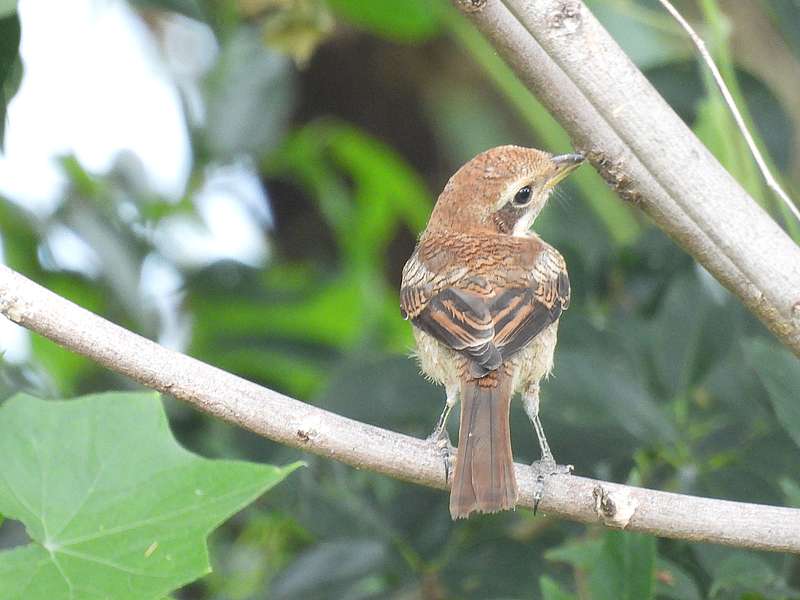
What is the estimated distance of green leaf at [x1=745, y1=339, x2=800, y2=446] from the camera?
3.24 meters

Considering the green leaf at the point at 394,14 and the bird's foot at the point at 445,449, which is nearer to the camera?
the bird's foot at the point at 445,449

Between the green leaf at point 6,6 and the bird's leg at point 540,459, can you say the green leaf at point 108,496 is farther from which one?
the green leaf at point 6,6

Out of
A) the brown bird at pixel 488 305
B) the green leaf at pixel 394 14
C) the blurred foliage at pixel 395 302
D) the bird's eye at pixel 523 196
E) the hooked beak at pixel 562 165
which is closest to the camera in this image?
the brown bird at pixel 488 305

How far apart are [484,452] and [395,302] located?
323cm

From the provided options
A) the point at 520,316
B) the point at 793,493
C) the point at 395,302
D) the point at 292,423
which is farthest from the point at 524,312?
the point at 395,302

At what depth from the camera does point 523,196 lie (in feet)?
15.0

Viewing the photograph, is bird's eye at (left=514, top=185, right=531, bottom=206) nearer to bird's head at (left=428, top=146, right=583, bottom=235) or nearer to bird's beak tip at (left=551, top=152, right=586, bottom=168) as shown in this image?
bird's head at (left=428, top=146, right=583, bottom=235)

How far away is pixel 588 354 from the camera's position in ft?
13.1

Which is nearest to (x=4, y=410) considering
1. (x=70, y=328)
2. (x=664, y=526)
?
(x=70, y=328)

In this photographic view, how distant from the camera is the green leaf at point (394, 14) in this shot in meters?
5.79

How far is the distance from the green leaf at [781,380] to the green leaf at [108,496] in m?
1.46

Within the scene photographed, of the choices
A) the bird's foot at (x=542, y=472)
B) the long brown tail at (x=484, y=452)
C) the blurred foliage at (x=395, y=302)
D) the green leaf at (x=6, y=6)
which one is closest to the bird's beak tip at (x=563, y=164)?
the blurred foliage at (x=395, y=302)

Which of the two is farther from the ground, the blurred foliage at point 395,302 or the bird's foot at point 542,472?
the bird's foot at point 542,472

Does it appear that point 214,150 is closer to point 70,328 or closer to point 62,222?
point 62,222
